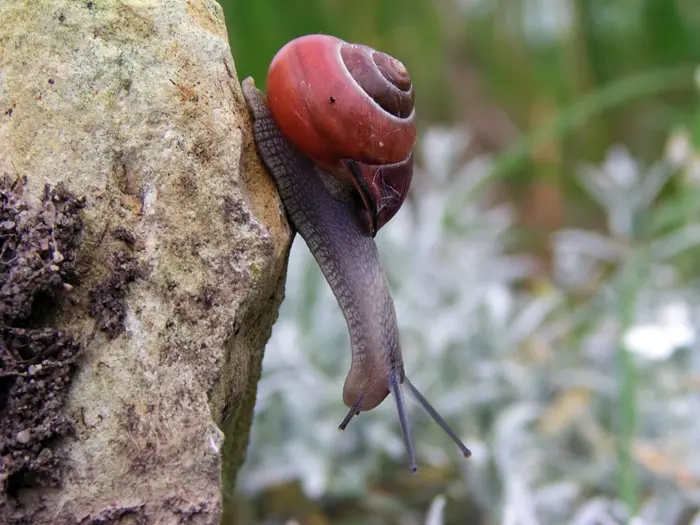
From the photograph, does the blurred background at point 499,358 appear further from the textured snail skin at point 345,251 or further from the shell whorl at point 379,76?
the shell whorl at point 379,76

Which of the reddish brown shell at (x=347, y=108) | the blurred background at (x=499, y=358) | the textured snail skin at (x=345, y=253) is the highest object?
the reddish brown shell at (x=347, y=108)

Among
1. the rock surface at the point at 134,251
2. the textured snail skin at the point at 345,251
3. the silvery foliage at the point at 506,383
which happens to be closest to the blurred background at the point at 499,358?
the silvery foliage at the point at 506,383

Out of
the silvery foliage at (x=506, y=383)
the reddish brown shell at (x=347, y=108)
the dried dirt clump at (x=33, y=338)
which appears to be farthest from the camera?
the silvery foliage at (x=506, y=383)

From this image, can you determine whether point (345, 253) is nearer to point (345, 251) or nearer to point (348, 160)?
point (345, 251)

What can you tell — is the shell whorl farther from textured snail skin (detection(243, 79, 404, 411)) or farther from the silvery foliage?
the silvery foliage

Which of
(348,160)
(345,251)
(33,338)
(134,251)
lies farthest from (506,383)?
(33,338)

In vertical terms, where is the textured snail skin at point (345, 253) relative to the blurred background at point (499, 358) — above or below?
above

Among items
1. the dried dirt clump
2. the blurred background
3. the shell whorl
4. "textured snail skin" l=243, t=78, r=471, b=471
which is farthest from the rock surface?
the blurred background
